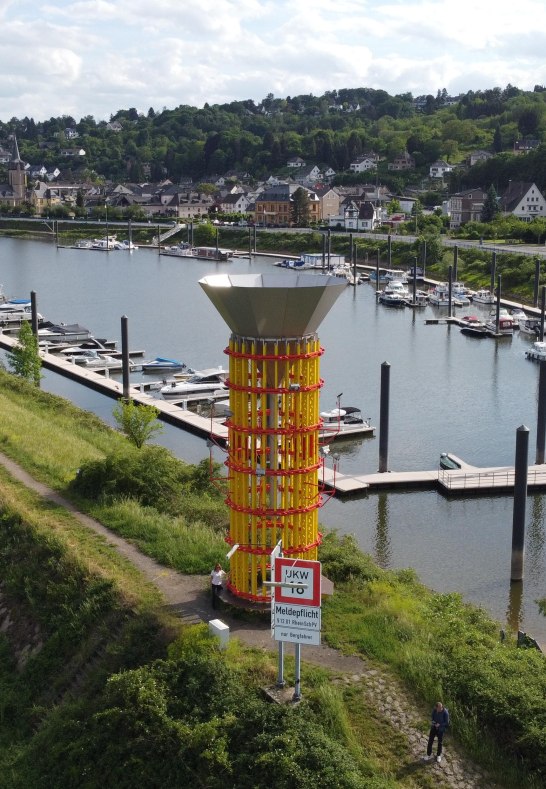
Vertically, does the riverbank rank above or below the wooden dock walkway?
above

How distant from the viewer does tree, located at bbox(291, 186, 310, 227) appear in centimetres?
14977

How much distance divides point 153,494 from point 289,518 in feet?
26.0

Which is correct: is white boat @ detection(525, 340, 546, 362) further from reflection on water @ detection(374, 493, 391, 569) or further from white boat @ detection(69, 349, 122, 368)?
reflection on water @ detection(374, 493, 391, 569)

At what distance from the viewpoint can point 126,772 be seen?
48.3ft

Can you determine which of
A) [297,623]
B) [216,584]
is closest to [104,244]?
[216,584]

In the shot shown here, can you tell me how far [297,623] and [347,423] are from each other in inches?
1094

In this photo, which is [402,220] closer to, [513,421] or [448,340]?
[448,340]

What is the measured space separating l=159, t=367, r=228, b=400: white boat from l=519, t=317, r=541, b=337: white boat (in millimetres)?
27343

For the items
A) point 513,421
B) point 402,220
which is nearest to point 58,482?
point 513,421

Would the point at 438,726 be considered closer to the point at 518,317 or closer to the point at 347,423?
the point at 347,423

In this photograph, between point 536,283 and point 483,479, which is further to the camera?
point 536,283

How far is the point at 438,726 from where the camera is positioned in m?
14.1

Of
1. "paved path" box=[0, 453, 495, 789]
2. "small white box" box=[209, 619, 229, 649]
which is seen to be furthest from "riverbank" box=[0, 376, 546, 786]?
"small white box" box=[209, 619, 229, 649]

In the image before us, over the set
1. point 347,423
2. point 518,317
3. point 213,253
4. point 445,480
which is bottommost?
point 445,480
